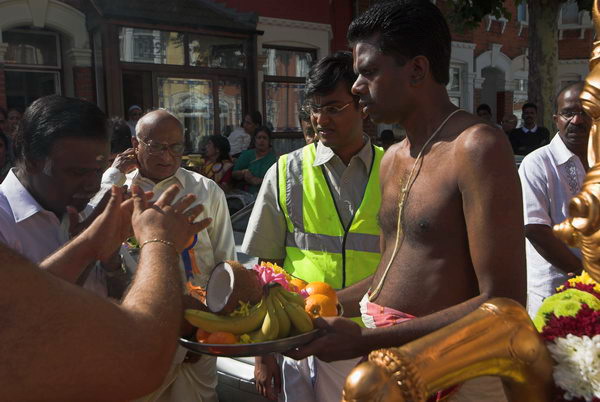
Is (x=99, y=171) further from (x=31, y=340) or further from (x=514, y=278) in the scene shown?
(x=514, y=278)

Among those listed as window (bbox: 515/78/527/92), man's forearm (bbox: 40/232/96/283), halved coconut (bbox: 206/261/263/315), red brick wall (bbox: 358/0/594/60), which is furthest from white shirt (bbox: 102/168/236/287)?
window (bbox: 515/78/527/92)

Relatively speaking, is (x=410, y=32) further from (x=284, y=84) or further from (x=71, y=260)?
(x=284, y=84)

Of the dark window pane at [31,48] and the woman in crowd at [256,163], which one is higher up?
the dark window pane at [31,48]

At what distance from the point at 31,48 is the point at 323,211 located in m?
9.08

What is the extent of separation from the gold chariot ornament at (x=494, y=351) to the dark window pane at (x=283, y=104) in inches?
495

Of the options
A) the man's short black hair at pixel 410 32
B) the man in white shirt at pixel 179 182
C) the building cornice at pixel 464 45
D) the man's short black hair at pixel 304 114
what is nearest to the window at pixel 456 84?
the building cornice at pixel 464 45

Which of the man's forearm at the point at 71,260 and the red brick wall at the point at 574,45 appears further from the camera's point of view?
the red brick wall at the point at 574,45

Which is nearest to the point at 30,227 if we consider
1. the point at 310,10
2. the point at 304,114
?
the point at 304,114

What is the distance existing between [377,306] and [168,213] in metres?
0.73

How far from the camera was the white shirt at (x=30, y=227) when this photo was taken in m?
2.10

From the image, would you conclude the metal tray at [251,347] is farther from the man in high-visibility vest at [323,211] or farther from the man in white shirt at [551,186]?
the man in white shirt at [551,186]

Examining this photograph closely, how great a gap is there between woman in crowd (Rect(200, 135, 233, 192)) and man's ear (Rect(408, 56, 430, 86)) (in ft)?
19.2

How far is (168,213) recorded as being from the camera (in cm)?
174

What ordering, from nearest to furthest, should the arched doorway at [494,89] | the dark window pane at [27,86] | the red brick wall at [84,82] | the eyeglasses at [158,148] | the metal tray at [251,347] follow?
the metal tray at [251,347] < the eyeglasses at [158,148] < the dark window pane at [27,86] < the red brick wall at [84,82] < the arched doorway at [494,89]
